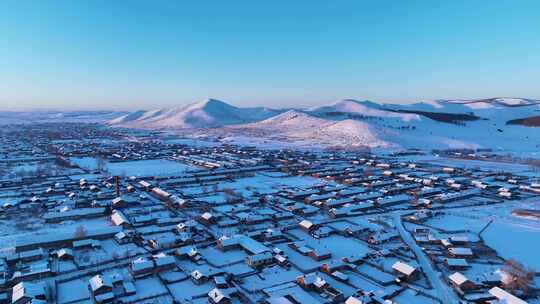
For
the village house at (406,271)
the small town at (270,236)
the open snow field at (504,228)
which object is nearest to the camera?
the small town at (270,236)

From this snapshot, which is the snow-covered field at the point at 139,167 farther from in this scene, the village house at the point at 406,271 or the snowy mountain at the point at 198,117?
the snowy mountain at the point at 198,117

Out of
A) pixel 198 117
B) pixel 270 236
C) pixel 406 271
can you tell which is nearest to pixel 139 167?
pixel 270 236

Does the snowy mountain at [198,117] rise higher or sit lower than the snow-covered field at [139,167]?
higher

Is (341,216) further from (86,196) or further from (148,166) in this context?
(148,166)

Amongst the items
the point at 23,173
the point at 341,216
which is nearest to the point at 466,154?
the point at 341,216

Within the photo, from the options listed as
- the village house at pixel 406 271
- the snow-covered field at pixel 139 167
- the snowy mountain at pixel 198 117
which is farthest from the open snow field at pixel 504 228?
the snowy mountain at pixel 198 117

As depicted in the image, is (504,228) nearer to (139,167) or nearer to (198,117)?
(139,167)
